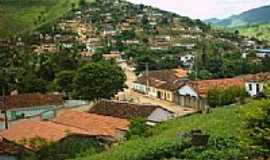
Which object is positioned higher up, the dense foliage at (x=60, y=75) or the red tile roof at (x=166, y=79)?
the dense foliage at (x=60, y=75)

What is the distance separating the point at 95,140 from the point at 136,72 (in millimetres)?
41858

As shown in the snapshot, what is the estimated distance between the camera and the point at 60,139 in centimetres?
2608

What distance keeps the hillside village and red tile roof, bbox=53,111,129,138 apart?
0.18ft

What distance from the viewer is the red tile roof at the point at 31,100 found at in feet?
134

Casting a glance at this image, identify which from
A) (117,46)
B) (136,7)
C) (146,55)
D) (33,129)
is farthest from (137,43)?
(33,129)

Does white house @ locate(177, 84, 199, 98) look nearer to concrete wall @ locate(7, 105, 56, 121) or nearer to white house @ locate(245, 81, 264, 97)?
white house @ locate(245, 81, 264, 97)

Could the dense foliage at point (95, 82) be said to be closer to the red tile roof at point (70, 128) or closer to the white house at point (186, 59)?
the red tile roof at point (70, 128)

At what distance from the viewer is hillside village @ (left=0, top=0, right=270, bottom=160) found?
2833 centimetres

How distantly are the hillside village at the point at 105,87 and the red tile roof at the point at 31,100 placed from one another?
0.07m

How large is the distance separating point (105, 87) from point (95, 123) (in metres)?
12.2

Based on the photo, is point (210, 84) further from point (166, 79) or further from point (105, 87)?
point (166, 79)

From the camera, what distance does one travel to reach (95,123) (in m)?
31.3

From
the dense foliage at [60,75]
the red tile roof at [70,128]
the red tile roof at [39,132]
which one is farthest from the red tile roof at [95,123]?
the dense foliage at [60,75]

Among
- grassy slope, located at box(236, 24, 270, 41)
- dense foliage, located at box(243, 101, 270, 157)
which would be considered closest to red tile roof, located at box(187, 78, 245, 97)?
dense foliage, located at box(243, 101, 270, 157)
